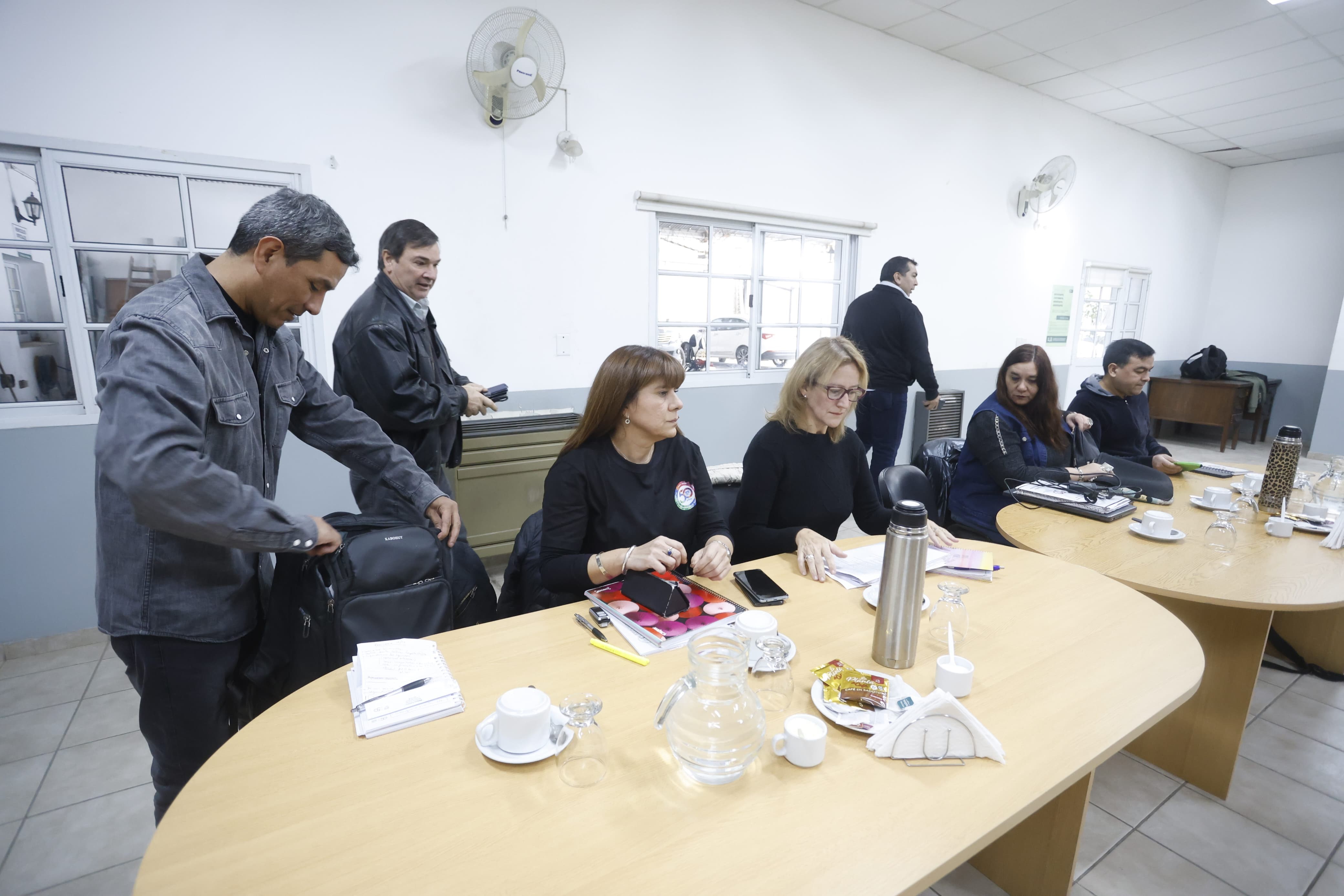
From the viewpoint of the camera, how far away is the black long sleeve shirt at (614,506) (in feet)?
5.13


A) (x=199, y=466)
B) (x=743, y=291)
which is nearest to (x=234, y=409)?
(x=199, y=466)

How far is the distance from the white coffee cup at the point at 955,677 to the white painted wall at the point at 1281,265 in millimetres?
8605

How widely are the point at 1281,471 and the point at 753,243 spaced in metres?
2.83

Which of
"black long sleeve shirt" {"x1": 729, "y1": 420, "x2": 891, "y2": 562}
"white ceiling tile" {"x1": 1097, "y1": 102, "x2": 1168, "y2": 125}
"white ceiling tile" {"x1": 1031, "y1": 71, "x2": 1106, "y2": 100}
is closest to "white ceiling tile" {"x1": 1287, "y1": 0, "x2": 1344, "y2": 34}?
"white ceiling tile" {"x1": 1031, "y1": 71, "x2": 1106, "y2": 100}

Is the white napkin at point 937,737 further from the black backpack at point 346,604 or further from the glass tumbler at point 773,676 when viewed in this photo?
the black backpack at point 346,604

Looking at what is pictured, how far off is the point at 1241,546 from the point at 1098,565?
1.94 feet

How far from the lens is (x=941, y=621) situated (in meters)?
1.31

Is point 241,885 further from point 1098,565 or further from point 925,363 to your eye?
point 925,363

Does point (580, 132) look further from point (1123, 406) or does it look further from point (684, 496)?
point (1123, 406)

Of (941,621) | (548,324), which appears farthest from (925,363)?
(941,621)

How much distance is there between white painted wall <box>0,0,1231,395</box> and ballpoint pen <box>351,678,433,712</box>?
91.4 inches

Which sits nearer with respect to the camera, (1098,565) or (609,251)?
(1098,565)

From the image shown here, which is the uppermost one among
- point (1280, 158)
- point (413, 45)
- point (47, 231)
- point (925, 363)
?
point (1280, 158)

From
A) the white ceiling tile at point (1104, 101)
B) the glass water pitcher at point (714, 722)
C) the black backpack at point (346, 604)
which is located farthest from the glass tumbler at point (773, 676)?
the white ceiling tile at point (1104, 101)
